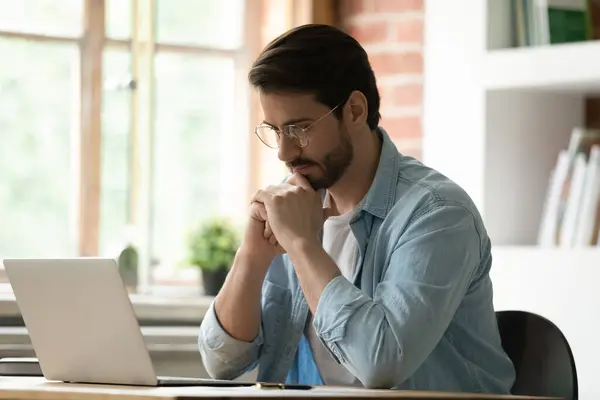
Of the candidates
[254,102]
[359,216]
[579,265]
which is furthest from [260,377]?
[254,102]

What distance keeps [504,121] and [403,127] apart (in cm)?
41

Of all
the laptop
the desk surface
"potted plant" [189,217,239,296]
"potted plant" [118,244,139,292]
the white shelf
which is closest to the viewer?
the desk surface

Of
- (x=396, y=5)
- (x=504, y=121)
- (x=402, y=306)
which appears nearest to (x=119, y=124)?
(x=396, y=5)

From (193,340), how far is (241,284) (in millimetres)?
1022

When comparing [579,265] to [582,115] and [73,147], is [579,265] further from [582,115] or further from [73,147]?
[73,147]

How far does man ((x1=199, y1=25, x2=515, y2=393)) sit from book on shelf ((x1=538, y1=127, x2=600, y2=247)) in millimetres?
918

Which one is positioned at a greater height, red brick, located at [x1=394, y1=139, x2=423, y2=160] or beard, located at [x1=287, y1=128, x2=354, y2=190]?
red brick, located at [x1=394, y1=139, x2=423, y2=160]

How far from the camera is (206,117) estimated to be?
3.76 m

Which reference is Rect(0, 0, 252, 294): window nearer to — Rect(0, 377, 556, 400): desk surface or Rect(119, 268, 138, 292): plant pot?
Rect(119, 268, 138, 292): plant pot

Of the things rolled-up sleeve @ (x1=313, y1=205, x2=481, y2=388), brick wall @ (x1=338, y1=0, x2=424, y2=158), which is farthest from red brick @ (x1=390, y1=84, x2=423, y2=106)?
rolled-up sleeve @ (x1=313, y1=205, x2=481, y2=388)

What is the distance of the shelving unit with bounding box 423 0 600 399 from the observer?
3.01m

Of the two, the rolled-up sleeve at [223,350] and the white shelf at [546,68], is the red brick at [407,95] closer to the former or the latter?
the white shelf at [546,68]

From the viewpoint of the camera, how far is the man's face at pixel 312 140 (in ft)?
7.02

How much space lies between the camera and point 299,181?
2209 mm
